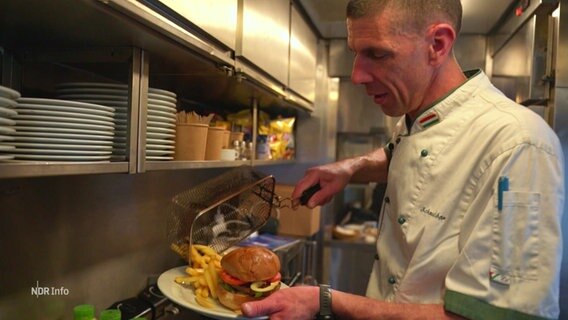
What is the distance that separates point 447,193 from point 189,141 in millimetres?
596

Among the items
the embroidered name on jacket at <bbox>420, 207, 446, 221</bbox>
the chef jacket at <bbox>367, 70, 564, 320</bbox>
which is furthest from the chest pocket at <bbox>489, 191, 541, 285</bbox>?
the embroidered name on jacket at <bbox>420, 207, 446, 221</bbox>

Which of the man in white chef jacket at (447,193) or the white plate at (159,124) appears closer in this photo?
the man in white chef jacket at (447,193)

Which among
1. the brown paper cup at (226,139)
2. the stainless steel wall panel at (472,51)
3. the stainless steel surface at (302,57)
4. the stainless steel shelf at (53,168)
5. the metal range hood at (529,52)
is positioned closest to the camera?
the stainless steel shelf at (53,168)

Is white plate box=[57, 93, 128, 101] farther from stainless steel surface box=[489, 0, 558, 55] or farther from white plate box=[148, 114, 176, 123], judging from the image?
stainless steel surface box=[489, 0, 558, 55]

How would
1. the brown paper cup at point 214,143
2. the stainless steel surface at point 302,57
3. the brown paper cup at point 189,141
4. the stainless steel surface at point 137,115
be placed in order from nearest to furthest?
the stainless steel surface at point 137,115, the brown paper cup at point 189,141, the brown paper cup at point 214,143, the stainless steel surface at point 302,57

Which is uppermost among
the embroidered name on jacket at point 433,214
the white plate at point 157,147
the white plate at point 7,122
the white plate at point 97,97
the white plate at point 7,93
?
the white plate at point 97,97

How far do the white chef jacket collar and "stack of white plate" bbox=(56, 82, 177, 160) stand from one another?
0.58 meters

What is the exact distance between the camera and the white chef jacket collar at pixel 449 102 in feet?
2.95

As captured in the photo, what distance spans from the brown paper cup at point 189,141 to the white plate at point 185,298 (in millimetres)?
317

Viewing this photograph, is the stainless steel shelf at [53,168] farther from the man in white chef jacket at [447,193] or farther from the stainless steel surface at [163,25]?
the man in white chef jacket at [447,193]

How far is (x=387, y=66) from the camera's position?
0.89m

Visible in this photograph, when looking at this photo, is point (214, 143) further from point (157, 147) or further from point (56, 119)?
point (56, 119)

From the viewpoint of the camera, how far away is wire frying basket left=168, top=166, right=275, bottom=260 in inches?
43.5

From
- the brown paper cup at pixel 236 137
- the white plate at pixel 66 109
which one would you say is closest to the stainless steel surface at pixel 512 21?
the brown paper cup at pixel 236 137
